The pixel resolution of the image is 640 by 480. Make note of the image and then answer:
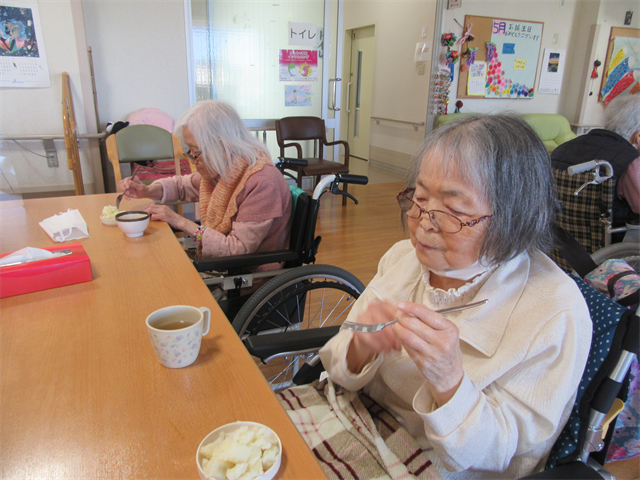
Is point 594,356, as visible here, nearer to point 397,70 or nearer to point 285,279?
point 285,279

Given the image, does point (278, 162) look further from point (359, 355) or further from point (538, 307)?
point (538, 307)

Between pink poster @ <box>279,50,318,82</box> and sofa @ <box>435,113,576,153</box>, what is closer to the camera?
pink poster @ <box>279,50,318,82</box>

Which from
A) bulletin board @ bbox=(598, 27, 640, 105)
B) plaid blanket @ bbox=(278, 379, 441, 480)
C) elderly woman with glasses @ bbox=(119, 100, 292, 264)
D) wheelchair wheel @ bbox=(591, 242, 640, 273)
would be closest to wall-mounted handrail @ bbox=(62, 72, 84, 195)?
elderly woman with glasses @ bbox=(119, 100, 292, 264)

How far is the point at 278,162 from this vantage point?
6.04 feet

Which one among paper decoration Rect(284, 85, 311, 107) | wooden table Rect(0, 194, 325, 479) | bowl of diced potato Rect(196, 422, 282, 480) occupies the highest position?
paper decoration Rect(284, 85, 311, 107)

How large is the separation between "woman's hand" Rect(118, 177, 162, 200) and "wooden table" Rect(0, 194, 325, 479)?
77 cm

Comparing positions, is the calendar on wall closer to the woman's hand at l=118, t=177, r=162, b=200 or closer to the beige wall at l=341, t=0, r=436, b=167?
the woman's hand at l=118, t=177, r=162, b=200

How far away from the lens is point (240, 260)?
143cm

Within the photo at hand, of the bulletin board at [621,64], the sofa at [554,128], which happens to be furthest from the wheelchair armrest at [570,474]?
the bulletin board at [621,64]

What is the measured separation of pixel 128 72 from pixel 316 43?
2.01 m

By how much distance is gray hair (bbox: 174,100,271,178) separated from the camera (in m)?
1.62

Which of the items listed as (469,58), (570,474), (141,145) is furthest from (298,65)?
(570,474)

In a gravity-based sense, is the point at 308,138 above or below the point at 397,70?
below

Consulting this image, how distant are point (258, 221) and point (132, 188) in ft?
2.15
